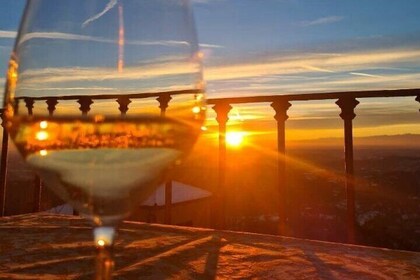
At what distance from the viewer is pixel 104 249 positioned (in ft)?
1.52

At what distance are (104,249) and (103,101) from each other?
178 millimetres

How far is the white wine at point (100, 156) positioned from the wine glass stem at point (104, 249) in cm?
2

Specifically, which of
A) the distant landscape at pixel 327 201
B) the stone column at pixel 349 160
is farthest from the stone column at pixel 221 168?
the distant landscape at pixel 327 201

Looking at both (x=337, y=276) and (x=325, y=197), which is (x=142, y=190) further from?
(x=325, y=197)

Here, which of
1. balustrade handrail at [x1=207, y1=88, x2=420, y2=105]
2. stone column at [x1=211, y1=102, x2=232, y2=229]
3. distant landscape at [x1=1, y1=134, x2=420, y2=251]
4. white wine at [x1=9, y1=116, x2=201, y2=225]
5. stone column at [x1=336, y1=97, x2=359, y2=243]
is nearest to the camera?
white wine at [x1=9, y1=116, x2=201, y2=225]

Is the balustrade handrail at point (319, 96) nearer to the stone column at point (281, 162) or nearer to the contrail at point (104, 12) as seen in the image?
the stone column at point (281, 162)

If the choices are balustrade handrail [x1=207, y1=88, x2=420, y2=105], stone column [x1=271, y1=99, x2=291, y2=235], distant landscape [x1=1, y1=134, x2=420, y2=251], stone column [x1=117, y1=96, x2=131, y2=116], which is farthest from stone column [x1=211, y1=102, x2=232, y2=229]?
distant landscape [x1=1, y1=134, x2=420, y2=251]

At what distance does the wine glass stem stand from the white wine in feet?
0.05

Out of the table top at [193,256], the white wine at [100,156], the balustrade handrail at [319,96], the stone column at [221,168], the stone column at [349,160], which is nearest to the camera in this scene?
the white wine at [100,156]

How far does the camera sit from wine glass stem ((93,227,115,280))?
1.49 feet

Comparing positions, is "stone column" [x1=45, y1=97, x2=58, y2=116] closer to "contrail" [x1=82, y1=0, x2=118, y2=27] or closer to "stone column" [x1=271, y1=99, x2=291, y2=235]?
"contrail" [x1=82, y1=0, x2=118, y2=27]

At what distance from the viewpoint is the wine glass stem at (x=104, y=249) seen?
46 cm

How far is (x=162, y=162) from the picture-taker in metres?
0.45

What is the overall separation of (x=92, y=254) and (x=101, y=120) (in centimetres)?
63
